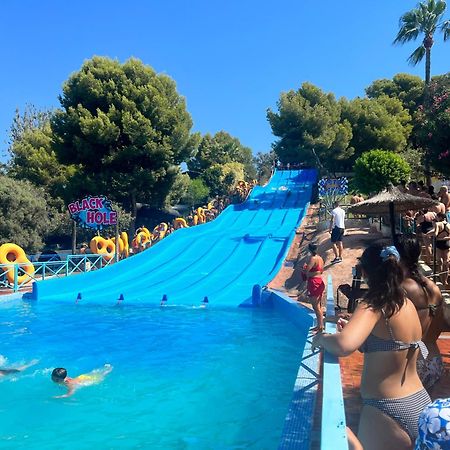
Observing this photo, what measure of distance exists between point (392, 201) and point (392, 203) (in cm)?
7

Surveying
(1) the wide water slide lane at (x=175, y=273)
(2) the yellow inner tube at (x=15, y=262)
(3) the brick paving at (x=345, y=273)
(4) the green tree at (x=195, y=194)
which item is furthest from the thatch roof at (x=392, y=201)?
(4) the green tree at (x=195, y=194)

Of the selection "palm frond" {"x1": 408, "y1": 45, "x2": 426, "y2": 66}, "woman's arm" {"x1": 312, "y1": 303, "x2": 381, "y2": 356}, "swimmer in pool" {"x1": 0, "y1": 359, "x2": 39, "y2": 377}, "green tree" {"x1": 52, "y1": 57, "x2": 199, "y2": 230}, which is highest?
"palm frond" {"x1": 408, "y1": 45, "x2": 426, "y2": 66}

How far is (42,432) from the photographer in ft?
16.5

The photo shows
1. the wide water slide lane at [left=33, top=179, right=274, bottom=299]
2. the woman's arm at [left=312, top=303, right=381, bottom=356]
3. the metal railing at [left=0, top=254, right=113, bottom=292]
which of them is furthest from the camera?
the metal railing at [left=0, top=254, right=113, bottom=292]

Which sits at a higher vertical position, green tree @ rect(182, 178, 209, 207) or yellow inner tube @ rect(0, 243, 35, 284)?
green tree @ rect(182, 178, 209, 207)

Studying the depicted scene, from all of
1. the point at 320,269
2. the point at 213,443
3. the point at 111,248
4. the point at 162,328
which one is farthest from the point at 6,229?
the point at 213,443

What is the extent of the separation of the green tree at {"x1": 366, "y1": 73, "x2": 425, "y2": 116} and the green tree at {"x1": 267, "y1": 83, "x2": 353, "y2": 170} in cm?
666

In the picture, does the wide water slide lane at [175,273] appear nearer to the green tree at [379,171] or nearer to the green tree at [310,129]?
the green tree at [379,171]

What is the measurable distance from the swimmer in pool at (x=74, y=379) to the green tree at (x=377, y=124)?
2537cm

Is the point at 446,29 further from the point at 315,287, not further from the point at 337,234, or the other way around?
Answer: the point at 315,287

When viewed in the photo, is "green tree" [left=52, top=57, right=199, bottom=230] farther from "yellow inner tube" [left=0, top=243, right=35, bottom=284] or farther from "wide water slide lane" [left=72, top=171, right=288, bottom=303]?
"yellow inner tube" [left=0, top=243, right=35, bottom=284]

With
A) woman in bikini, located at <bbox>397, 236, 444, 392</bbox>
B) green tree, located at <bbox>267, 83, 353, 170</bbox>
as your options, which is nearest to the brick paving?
woman in bikini, located at <bbox>397, 236, 444, 392</bbox>

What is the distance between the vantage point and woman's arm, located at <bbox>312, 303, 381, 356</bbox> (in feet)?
6.26

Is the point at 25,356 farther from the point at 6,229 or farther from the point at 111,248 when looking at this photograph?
the point at 6,229
